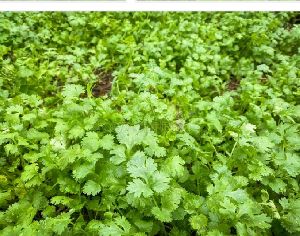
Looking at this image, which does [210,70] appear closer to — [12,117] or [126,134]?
[126,134]

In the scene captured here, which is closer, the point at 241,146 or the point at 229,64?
the point at 241,146

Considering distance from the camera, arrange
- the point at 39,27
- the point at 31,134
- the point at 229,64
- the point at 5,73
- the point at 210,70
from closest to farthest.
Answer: the point at 31,134 < the point at 5,73 < the point at 210,70 < the point at 229,64 < the point at 39,27

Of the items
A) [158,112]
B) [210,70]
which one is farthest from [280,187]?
[210,70]

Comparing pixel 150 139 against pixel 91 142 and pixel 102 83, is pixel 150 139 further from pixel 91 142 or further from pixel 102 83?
pixel 102 83

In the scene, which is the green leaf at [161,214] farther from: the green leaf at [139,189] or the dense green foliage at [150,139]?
the green leaf at [139,189]

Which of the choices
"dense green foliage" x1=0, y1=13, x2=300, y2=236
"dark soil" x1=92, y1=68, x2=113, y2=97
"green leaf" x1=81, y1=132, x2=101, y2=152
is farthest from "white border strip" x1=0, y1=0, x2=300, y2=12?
"green leaf" x1=81, y1=132, x2=101, y2=152

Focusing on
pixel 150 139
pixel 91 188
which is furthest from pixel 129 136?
pixel 91 188

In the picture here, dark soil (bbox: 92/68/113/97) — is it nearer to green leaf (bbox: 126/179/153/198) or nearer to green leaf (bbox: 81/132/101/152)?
green leaf (bbox: 81/132/101/152)
